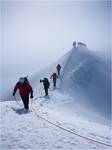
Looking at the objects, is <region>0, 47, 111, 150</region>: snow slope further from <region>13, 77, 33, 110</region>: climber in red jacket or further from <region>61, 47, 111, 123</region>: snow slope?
<region>13, 77, 33, 110</region>: climber in red jacket

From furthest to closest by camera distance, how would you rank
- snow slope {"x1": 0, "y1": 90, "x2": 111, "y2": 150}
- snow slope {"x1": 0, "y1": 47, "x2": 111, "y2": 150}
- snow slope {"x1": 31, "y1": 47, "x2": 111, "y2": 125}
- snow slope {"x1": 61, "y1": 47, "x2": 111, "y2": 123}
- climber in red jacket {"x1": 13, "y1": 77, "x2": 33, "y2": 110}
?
snow slope {"x1": 61, "y1": 47, "x2": 111, "y2": 123} → snow slope {"x1": 31, "y1": 47, "x2": 111, "y2": 125} → climber in red jacket {"x1": 13, "y1": 77, "x2": 33, "y2": 110} → snow slope {"x1": 0, "y1": 47, "x2": 111, "y2": 150} → snow slope {"x1": 0, "y1": 90, "x2": 111, "y2": 150}

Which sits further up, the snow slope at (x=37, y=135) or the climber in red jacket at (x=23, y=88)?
the climber in red jacket at (x=23, y=88)

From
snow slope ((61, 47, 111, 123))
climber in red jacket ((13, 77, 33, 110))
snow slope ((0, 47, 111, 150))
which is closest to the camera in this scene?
snow slope ((0, 47, 111, 150))

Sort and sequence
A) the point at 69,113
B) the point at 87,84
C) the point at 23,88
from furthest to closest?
the point at 87,84, the point at 69,113, the point at 23,88

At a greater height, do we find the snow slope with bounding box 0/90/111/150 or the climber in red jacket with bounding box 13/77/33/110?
the climber in red jacket with bounding box 13/77/33/110

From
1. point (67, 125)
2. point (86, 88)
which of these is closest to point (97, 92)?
point (86, 88)

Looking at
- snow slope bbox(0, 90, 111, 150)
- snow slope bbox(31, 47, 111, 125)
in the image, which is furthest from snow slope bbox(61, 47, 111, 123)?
snow slope bbox(0, 90, 111, 150)

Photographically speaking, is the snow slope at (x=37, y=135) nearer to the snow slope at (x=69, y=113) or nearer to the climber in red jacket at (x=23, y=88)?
the snow slope at (x=69, y=113)

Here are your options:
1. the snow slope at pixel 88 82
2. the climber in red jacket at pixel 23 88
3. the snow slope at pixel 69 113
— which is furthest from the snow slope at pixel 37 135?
the snow slope at pixel 88 82

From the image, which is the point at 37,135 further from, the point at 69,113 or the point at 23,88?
the point at 69,113

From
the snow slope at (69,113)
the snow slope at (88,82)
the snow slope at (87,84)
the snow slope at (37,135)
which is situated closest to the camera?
the snow slope at (37,135)

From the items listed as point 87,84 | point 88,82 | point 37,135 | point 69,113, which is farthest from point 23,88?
point 88,82

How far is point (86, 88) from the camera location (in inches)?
1324

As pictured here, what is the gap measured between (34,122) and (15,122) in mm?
984
